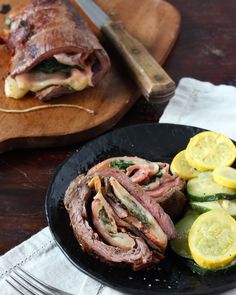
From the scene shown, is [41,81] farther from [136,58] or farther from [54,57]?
[136,58]

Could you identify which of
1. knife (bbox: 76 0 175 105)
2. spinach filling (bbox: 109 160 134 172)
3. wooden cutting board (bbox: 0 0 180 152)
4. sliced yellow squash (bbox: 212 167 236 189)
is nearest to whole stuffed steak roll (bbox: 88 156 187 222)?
spinach filling (bbox: 109 160 134 172)

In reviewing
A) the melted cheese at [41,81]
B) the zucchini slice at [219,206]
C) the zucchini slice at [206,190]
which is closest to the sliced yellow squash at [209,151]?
the zucchini slice at [206,190]

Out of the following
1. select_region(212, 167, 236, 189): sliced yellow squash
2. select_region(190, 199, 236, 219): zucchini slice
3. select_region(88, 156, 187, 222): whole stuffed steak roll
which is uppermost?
select_region(212, 167, 236, 189): sliced yellow squash

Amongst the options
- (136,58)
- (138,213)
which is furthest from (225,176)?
(136,58)

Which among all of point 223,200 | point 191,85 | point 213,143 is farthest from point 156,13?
point 223,200

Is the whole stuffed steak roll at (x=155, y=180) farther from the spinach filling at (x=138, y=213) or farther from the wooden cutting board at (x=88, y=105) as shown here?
the wooden cutting board at (x=88, y=105)

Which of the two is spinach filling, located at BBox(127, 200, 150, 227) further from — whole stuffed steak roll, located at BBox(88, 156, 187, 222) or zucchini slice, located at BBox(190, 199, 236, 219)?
zucchini slice, located at BBox(190, 199, 236, 219)

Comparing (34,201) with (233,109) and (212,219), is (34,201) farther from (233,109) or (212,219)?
(233,109)
